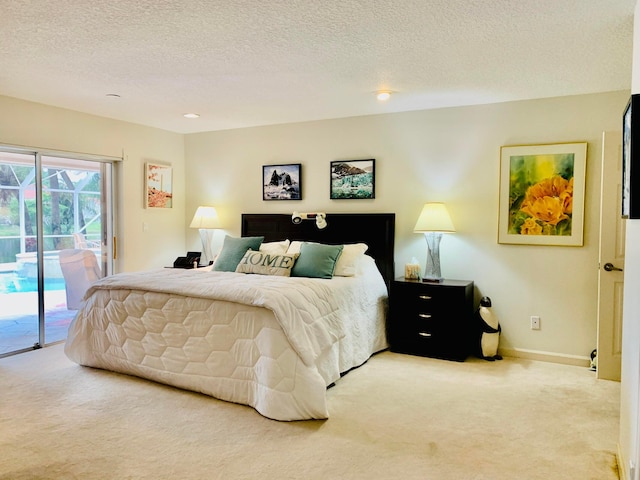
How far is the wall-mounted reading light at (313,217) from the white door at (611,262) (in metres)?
2.55

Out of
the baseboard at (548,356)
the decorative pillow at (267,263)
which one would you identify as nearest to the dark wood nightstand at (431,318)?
the baseboard at (548,356)

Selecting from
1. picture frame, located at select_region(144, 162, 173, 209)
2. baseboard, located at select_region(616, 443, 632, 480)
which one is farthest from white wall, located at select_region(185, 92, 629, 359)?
baseboard, located at select_region(616, 443, 632, 480)

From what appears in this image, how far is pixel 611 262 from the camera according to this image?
11.7 feet

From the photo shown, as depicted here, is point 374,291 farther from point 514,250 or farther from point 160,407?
point 160,407

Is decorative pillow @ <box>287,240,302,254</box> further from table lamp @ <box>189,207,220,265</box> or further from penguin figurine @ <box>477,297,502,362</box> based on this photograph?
penguin figurine @ <box>477,297,502,362</box>

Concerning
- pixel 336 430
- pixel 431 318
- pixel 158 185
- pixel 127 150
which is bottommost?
pixel 336 430

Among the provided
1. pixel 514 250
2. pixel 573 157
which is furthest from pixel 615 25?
pixel 514 250

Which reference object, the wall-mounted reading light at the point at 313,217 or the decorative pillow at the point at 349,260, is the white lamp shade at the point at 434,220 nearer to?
the decorative pillow at the point at 349,260

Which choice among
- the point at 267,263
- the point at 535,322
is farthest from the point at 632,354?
the point at 267,263

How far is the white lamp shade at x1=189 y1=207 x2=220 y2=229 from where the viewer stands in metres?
5.47

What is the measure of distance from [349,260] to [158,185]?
2.75 metres

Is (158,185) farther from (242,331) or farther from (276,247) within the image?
(242,331)

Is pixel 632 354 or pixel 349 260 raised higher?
pixel 349 260

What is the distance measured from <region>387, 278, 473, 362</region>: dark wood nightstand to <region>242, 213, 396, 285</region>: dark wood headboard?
0.42 meters
